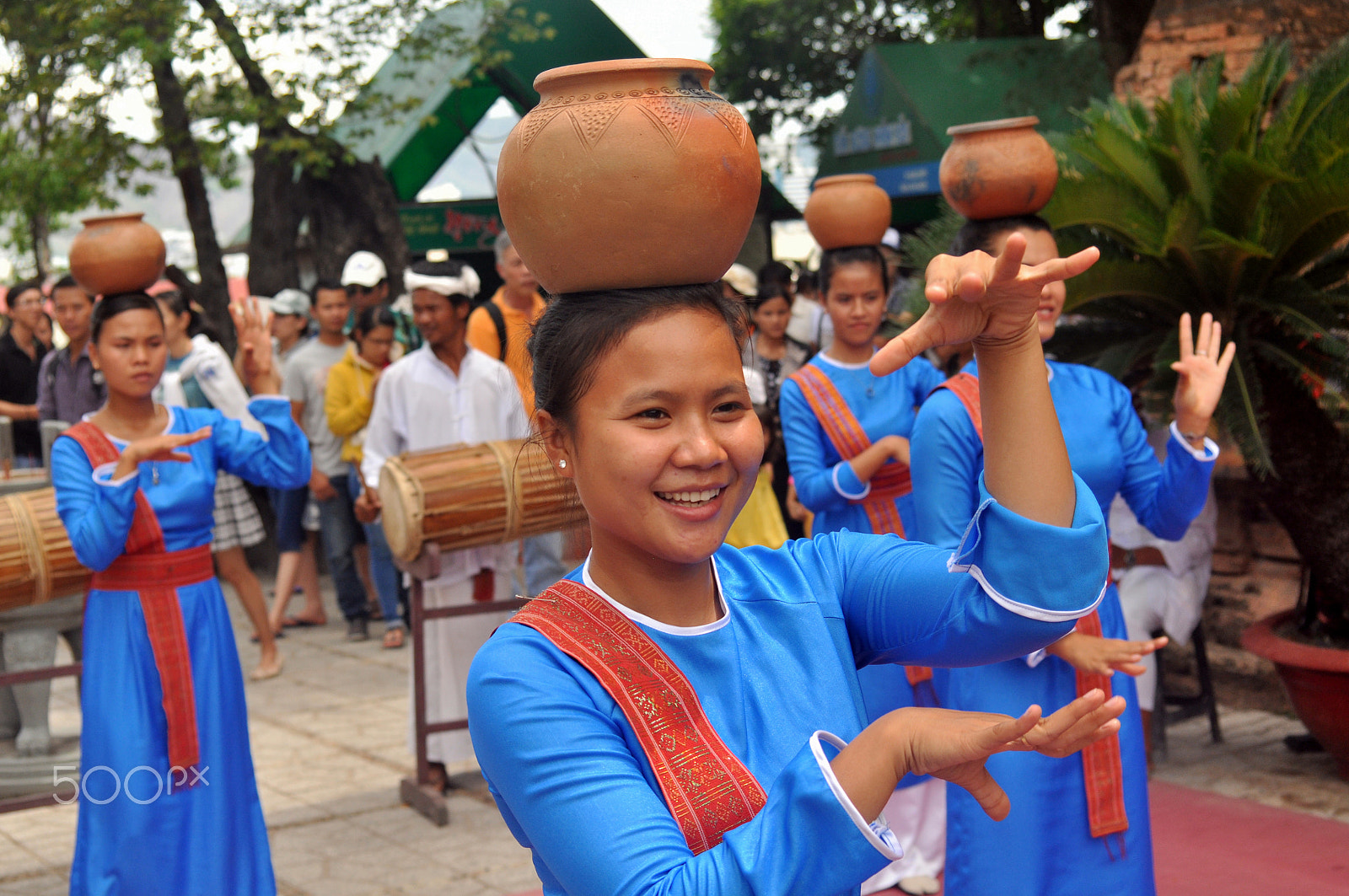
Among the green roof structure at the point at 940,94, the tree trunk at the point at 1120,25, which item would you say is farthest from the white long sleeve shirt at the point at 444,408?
the green roof structure at the point at 940,94

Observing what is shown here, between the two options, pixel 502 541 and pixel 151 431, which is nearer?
pixel 151 431

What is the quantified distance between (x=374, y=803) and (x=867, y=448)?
8.55ft

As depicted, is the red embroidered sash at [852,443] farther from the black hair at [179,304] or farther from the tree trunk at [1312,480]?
the black hair at [179,304]

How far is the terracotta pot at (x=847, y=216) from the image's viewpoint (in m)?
4.75

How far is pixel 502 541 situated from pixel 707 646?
3.76 m

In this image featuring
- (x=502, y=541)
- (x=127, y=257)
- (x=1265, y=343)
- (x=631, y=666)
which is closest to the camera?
(x=631, y=666)

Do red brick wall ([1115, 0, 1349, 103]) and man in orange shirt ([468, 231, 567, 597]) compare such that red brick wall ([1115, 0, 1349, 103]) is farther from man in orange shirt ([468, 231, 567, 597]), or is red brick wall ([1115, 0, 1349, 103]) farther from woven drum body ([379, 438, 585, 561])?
woven drum body ([379, 438, 585, 561])

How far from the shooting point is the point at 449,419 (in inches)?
229

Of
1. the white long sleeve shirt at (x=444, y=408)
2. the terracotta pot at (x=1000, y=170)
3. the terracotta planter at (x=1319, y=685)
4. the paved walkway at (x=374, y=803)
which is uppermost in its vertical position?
the terracotta pot at (x=1000, y=170)

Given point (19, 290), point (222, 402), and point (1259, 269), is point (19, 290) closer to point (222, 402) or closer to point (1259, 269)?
point (222, 402)

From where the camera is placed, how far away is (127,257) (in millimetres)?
4016

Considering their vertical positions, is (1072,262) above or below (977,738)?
above

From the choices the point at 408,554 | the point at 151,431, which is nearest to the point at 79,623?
the point at 408,554

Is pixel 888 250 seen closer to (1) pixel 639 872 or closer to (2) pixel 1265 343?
(2) pixel 1265 343
